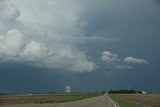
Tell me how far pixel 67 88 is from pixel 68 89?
1.27 ft

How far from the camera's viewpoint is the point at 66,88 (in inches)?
4035

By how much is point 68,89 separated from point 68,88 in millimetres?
280

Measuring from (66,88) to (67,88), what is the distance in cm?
33

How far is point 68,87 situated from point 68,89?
53 centimetres

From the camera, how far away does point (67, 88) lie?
102312 mm

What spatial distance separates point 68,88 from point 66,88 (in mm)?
564

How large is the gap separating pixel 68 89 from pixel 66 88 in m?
0.66

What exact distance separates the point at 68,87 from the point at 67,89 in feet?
1.92

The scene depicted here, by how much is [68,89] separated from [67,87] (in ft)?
1.98

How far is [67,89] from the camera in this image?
4021 inches

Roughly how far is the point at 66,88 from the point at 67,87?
402 millimetres

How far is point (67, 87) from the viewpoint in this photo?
102 meters

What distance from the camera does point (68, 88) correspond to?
10231 cm

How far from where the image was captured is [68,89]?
335ft
